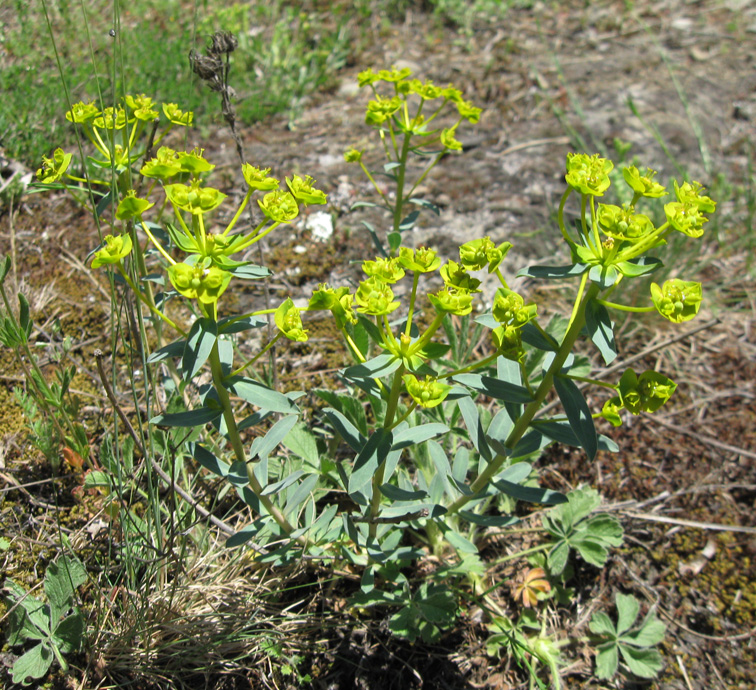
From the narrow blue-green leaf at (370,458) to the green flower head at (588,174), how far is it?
2.69ft

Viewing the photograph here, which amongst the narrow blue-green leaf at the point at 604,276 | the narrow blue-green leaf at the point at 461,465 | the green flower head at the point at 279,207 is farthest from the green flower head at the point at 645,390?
the green flower head at the point at 279,207

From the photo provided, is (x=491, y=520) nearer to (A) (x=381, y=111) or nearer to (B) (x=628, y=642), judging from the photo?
(B) (x=628, y=642)

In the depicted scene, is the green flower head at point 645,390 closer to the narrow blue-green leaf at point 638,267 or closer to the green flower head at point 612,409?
the green flower head at point 612,409

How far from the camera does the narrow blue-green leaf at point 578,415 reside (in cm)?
150

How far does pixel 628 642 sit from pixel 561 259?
2061mm

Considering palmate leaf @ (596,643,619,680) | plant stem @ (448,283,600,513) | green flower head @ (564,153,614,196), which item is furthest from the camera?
palmate leaf @ (596,643,619,680)

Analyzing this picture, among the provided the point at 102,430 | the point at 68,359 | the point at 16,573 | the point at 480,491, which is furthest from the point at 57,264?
the point at 480,491

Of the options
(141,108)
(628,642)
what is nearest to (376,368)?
(141,108)

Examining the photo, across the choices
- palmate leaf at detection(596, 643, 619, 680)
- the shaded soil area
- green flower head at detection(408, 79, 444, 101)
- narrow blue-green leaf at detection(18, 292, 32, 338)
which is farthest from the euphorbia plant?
palmate leaf at detection(596, 643, 619, 680)

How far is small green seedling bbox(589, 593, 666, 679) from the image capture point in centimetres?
214

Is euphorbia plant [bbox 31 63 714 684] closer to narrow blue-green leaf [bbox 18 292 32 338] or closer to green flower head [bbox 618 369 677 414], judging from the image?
green flower head [bbox 618 369 677 414]

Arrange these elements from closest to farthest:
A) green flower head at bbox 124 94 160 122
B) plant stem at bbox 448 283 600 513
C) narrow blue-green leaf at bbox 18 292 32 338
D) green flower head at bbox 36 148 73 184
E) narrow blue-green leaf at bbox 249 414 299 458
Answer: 1. plant stem at bbox 448 283 600 513
2. green flower head at bbox 36 148 73 184
3. narrow blue-green leaf at bbox 249 414 299 458
4. green flower head at bbox 124 94 160 122
5. narrow blue-green leaf at bbox 18 292 32 338

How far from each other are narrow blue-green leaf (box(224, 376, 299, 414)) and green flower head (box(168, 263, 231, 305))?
11.3 inches

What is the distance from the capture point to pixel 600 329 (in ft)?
4.85
